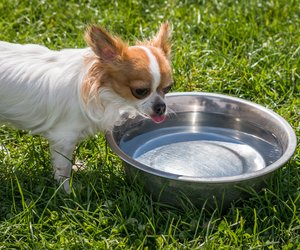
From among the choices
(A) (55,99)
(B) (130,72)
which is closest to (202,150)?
(B) (130,72)

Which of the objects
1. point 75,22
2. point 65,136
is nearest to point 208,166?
point 65,136

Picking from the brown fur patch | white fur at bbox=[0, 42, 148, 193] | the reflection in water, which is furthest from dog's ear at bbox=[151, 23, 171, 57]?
the reflection in water

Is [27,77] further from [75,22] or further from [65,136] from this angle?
[75,22]

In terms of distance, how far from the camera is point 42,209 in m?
3.90

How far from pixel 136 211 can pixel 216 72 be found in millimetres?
1799

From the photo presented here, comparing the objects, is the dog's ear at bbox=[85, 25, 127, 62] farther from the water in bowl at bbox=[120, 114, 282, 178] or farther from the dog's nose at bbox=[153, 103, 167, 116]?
the water in bowl at bbox=[120, 114, 282, 178]

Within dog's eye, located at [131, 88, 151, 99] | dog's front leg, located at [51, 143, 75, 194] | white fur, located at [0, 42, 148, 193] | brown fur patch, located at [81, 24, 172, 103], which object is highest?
brown fur patch, located at [81, 24, 172, 103]

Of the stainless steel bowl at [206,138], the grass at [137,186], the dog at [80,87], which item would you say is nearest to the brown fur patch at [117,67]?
the dog at [80,87]

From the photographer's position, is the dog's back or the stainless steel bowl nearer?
the dog's back

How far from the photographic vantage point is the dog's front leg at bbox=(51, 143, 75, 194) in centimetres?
397

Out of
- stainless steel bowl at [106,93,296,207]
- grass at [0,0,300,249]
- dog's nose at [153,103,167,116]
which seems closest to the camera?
grass at [0,0,300,249]

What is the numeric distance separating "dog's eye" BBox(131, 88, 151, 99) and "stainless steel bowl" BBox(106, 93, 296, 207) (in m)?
0.33

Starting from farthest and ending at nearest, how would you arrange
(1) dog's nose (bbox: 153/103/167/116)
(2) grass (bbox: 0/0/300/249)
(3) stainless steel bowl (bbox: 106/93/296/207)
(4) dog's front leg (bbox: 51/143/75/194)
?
(3) stainless steel bowl (bbox: 106/93/296/207) → (4) dog's front leg (bbox: 51/143/75/194) → (1) dog's nose (bbox: 153/103/167/116) → (2) grass (bbox: 0/0/300/249)

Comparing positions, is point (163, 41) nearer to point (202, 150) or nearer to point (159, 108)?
point (159, 108)
